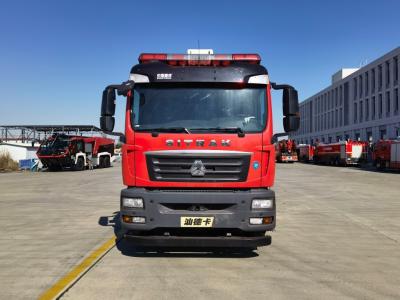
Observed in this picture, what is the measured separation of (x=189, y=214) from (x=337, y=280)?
209 cm

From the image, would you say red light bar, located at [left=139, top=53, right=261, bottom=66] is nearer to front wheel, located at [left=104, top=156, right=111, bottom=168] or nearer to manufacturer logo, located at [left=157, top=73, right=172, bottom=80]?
manufacturer logo, located at [left=157, top=73, right=172, bottom=80]

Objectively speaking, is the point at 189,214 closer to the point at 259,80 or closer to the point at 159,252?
the point at 159,252

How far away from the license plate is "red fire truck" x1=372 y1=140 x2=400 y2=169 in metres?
32.2

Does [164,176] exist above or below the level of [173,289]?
above

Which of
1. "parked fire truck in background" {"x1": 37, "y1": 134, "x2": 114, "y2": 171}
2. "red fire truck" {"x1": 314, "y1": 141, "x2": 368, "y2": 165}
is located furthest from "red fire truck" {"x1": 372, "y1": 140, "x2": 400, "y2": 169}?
"parked fire truck in background" {"x1": 37, "y1": 134, "x2": 114, "y2": 171}

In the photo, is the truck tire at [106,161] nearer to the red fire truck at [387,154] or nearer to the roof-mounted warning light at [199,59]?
the red fire truck at [387,154]

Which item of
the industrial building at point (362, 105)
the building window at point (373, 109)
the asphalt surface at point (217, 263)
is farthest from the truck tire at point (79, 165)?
the building window at point (373, 109)

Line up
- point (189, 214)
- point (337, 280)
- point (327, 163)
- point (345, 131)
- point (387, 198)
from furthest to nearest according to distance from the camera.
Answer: point (345, 131) → point (327, 163) → point (387, 198) → point (189, 214) → point (337, 280)

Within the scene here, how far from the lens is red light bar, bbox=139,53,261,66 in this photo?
260 inches

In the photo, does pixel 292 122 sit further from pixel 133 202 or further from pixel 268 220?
pixel 133 202

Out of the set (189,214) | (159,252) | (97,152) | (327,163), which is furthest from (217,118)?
(327,163)

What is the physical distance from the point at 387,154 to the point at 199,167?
1331 inches

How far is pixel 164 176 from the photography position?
6078mm

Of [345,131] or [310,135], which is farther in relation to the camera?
[310,135]
